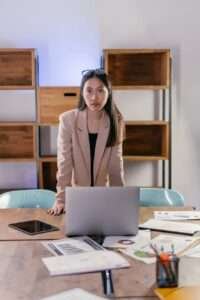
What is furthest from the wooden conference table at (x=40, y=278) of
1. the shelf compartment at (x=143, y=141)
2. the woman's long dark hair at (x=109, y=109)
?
the shelf compartment at (x=143, y=141)

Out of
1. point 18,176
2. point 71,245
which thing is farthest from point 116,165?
point 18,176

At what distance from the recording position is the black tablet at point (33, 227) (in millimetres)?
2104

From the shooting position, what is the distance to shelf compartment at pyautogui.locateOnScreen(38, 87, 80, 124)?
3.63 meters

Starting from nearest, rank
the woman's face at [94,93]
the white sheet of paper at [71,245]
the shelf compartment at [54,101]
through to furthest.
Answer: the white sheet of paper at [71,245] → the woman's face at [94,93] → the shelf compartment at [54,101]

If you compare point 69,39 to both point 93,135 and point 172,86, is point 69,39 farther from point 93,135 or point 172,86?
point 93,135

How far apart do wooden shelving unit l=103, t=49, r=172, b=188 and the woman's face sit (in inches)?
45.9

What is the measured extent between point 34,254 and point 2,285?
0.32 meters

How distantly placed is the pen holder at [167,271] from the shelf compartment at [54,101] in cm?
236

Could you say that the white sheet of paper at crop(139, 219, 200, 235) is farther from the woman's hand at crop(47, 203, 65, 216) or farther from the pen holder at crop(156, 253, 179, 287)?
the pen holder at crop(156, 253, 179, 287)

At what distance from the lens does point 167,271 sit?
56.3 inches

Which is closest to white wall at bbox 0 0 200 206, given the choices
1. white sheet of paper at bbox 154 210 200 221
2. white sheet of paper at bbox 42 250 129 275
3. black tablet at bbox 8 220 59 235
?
white sheet of paper at bbox 154 210 200 221

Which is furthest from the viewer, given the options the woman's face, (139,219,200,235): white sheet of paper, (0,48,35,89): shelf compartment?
(0,48,35,89): shelf compartment

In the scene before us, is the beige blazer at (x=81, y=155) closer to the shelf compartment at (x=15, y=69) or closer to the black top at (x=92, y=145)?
the black top at (x=92, y=145)

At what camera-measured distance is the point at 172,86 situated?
12.9 ft
